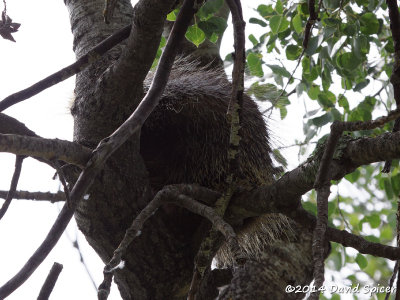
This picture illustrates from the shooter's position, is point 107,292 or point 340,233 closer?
point 107,292

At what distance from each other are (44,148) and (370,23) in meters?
0.96

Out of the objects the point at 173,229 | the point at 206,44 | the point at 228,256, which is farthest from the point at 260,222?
the point at 206,44

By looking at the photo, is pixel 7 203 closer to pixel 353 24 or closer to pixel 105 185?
pixel 105 185

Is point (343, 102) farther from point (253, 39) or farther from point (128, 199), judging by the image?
point (128, 199)

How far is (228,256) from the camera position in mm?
1594

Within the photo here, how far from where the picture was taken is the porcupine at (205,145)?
57.5 inches

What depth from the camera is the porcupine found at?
57.5 inches

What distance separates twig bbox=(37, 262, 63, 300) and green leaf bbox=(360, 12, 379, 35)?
1034 mm

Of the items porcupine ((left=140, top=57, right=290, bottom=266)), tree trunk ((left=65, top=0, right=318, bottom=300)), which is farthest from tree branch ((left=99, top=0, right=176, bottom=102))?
porcupine ((left=140, top=57, right=290, bottom=266))

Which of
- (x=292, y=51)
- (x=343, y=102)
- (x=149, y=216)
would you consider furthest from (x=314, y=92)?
→ (x=149, y=216)

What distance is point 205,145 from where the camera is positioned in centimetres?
150

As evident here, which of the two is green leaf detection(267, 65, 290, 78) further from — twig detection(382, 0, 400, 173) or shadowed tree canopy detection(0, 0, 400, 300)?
twig detection(382, 0, 400, 173)

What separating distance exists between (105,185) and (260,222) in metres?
0.50

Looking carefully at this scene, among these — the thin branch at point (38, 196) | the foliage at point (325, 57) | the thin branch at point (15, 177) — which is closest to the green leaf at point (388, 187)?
the foliage at point (325, 57)
